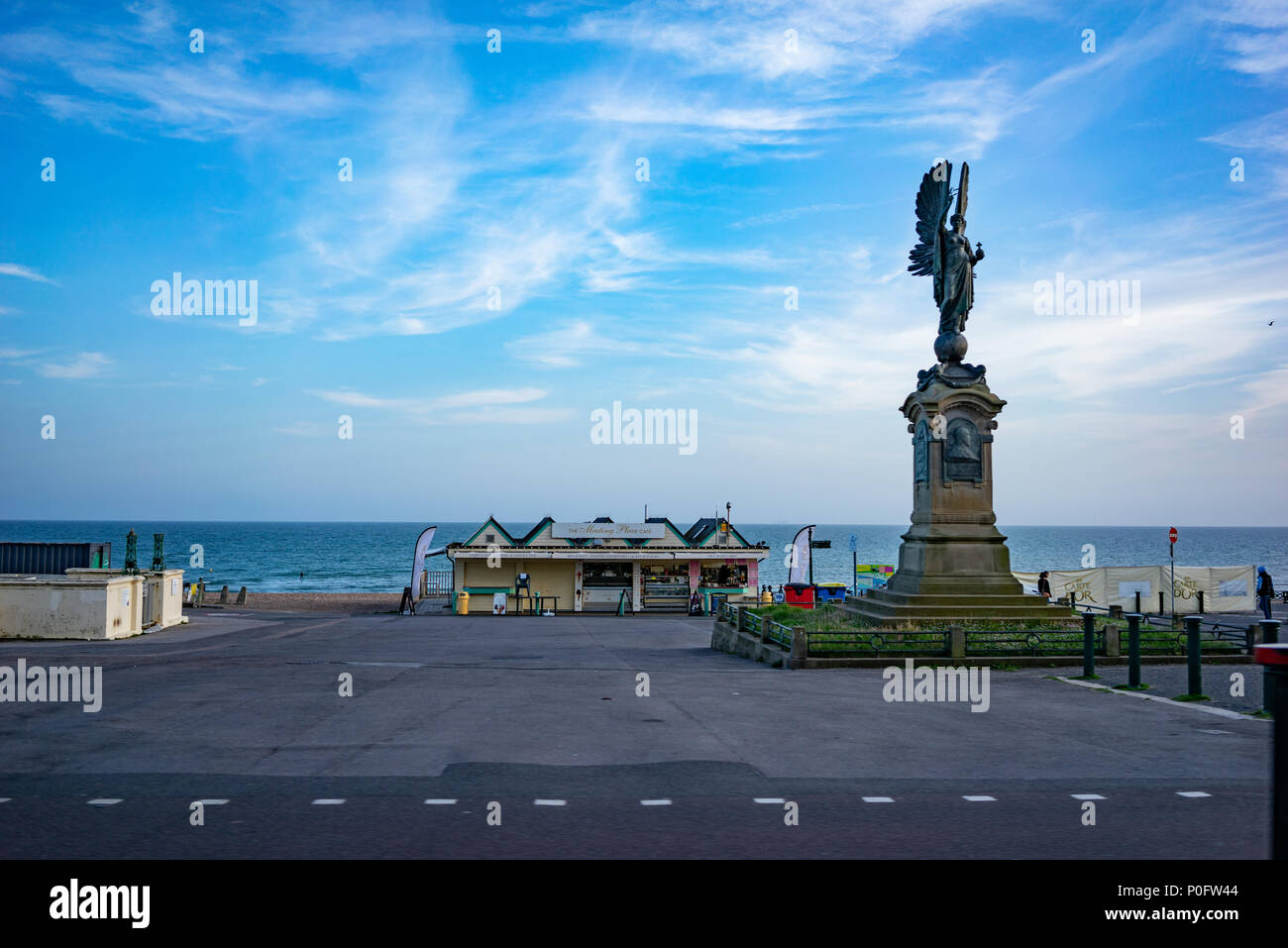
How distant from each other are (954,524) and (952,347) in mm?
4410

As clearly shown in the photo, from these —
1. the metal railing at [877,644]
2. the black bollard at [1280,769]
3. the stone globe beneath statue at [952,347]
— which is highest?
the stone globe beneath statue at [952,347]

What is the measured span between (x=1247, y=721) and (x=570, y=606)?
32.1 meters

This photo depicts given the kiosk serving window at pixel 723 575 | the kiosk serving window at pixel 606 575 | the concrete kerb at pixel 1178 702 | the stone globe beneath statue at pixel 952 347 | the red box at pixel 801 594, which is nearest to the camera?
the concrete kerb at pixel 1178 702

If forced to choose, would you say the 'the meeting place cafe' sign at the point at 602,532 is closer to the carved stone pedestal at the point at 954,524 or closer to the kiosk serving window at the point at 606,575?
the kiosk serving window at the point at 606,575

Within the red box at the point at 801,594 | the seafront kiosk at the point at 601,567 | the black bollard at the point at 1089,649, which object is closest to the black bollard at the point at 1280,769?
the black bollard at the point at 1089,649

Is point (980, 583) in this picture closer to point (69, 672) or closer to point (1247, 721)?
point (1247, 721)

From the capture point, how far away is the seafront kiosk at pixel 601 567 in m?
40.3

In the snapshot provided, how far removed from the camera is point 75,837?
652cm

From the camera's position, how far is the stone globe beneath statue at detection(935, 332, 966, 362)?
21859mm

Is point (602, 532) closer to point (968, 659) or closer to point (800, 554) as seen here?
point (800, 554)

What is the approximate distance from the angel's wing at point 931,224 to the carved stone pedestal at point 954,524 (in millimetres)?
2810

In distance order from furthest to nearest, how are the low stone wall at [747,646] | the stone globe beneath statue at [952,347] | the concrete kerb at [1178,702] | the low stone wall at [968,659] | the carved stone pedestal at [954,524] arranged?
the stone globe beneath statue at [952,347], the carved stone pedestal at [954,524], the low stone wall at [747,646], the low stone wall at [968,659], the concrete kerb at [1178,702]

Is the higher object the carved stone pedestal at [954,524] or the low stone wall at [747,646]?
the carved stone pedestal at [954,524]
